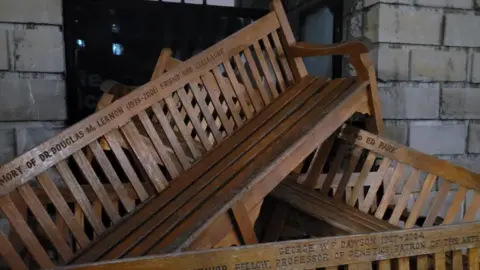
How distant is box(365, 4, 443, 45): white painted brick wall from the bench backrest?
501mm

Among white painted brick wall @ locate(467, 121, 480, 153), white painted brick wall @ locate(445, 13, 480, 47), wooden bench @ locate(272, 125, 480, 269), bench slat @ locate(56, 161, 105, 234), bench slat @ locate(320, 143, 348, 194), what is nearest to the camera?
Result: bench slat @ locate(56, 161, 105, 234)

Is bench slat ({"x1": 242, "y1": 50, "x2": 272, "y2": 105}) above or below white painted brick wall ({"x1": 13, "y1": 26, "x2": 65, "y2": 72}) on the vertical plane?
below

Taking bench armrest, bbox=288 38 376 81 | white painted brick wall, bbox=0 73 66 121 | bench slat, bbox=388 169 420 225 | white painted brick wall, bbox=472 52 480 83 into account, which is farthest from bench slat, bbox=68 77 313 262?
white painted brick wall, bbox=472 52 480 83

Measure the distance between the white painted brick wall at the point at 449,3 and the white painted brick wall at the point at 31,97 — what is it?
165 cm

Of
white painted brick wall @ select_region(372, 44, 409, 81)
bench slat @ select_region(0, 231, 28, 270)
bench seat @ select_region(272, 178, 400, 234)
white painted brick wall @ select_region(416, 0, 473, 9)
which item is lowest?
bench seat @ select_region(272, 178, 400, 234)

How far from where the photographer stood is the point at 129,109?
4.27 ft

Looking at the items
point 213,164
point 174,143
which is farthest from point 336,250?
point 174,143

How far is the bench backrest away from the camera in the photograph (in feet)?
3.86

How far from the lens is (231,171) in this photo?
128 cm

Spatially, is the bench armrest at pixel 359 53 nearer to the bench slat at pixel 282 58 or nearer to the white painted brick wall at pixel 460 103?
the bench slat at pixel 282 58

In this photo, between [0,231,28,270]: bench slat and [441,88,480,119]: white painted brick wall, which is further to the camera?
[441,88,480,119]: white painted brick wall

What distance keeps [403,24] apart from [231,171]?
121cm

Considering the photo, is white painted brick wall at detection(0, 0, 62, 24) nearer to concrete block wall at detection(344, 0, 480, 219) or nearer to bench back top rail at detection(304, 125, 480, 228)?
bench back top rail at detection(304, 125, 480, 228)

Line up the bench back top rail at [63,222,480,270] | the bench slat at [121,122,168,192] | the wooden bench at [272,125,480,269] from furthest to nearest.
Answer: the wooden bench at [272,125,480,269], the bench slat at [121,122,168,192], the bench back top rail at [63,222,480,270]
